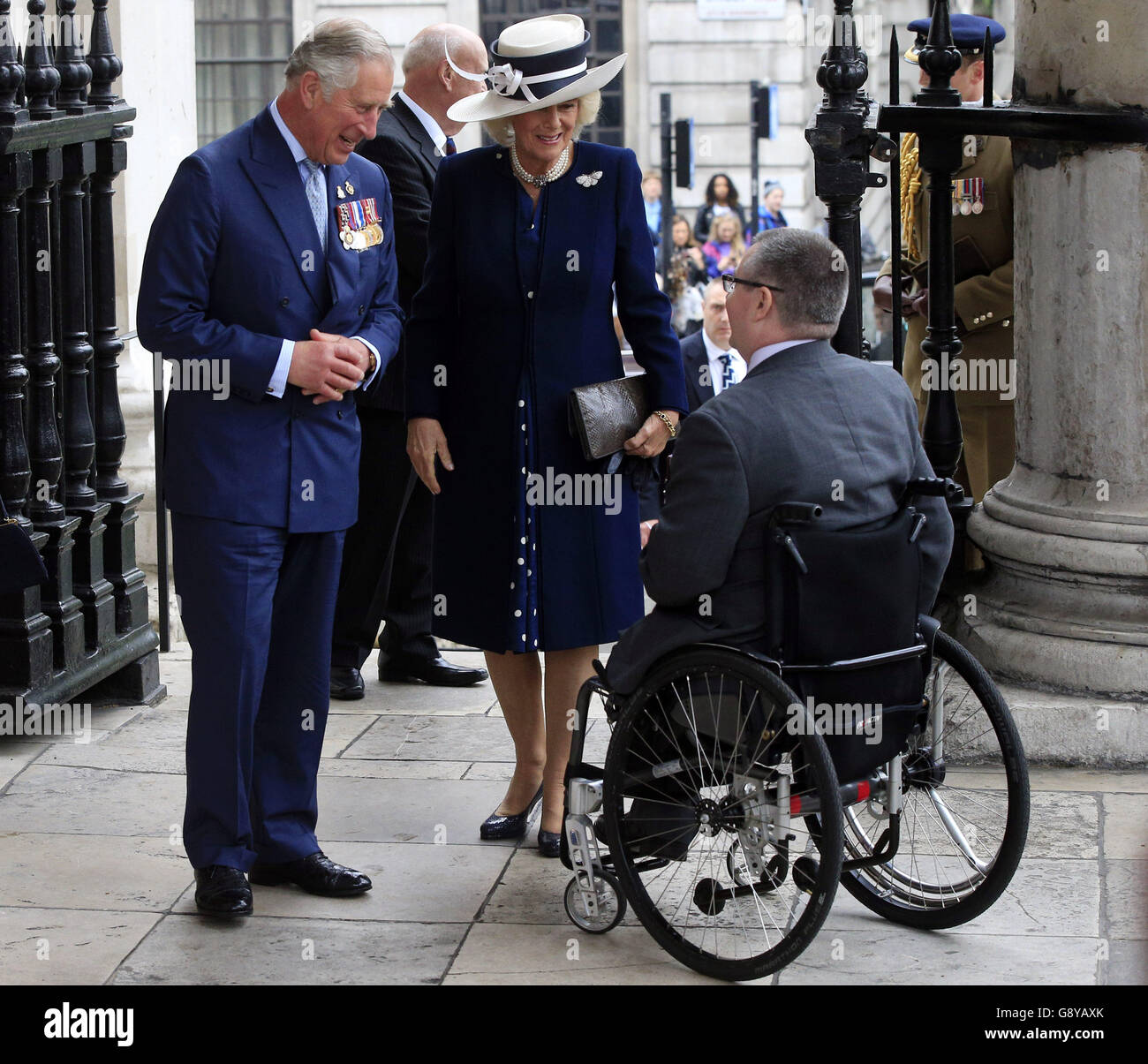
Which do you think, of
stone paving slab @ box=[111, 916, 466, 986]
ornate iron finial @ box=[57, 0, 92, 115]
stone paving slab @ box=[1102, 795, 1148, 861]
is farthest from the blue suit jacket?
stone paving slab @ box=[1102, 795, 1148, 861]

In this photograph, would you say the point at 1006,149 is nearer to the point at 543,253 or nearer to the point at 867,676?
the point at 543,253

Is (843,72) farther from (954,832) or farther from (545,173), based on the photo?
(954,832)

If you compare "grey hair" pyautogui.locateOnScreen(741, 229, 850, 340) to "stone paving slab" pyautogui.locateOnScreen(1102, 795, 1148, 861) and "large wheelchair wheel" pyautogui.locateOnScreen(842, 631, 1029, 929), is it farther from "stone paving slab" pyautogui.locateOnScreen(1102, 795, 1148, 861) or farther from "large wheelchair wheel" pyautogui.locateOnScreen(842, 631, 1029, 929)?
"stone paving slab" pyautogui.locateOnScreen(1102, 795, 1148, 861)

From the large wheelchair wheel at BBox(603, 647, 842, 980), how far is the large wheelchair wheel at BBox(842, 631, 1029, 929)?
0.80 feet

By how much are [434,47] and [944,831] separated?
2.81 metres

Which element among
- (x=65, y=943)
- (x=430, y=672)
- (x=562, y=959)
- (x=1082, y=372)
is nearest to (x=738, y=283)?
(x=562, y=959)

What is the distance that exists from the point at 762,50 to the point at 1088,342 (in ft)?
62.7

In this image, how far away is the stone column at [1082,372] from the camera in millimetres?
5008

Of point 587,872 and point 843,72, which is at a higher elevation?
point 843,72

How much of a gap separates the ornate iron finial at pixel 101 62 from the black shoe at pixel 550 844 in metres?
2.64

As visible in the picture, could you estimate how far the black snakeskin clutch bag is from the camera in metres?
4.24

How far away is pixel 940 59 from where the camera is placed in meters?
5.12

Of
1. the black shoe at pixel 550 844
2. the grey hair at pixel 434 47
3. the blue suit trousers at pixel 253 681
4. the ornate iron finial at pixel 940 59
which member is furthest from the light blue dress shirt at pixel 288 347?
the ornate iron finial at pixel 940 59

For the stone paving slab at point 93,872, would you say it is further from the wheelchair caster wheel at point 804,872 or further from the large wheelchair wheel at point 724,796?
the wheelchair caster wheel at point 804,872
